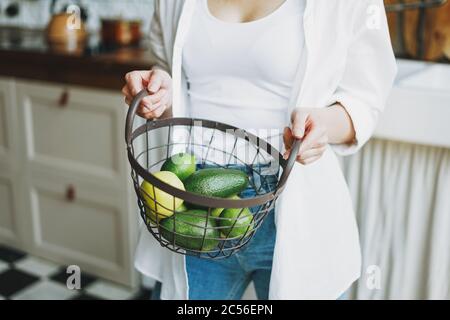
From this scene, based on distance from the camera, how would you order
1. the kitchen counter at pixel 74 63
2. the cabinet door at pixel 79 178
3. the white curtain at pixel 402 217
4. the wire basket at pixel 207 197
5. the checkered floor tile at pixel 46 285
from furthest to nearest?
the checkered floor tile at pixel 46 285, the cabinet door at pixel 79 178, the kitchen counter at pixel 74 63, the white curtain at pixel 402 217, the wire basket at pixel 207 197

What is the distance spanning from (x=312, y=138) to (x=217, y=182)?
14 centimetres

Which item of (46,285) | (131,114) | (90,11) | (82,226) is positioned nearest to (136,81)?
(131,114)

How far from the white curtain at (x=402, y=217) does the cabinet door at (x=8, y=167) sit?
4.12ft

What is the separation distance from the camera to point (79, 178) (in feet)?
6.42

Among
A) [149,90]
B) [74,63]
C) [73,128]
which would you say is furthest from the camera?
[73,128]

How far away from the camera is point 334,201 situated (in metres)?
0.97

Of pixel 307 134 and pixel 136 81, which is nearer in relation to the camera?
pixel 307 134

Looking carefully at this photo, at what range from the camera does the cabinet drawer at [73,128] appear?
183 centimetres

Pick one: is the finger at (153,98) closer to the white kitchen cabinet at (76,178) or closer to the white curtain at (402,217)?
the white curtain at (402,217)

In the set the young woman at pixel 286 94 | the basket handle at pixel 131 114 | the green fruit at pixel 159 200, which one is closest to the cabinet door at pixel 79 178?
the young woman at pixel 286 94

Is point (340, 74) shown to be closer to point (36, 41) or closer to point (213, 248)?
point (213, 248)

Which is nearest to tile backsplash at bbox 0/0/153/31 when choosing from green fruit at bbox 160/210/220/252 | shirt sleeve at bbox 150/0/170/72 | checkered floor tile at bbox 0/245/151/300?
checkered floor tile at bbox 0/245/151/300

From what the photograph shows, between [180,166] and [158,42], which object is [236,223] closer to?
[180,166]

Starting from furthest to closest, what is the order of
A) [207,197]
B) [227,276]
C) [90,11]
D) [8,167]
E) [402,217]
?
[90,11] < [8,167] < [402,217] < [227,276] < [207,197]
